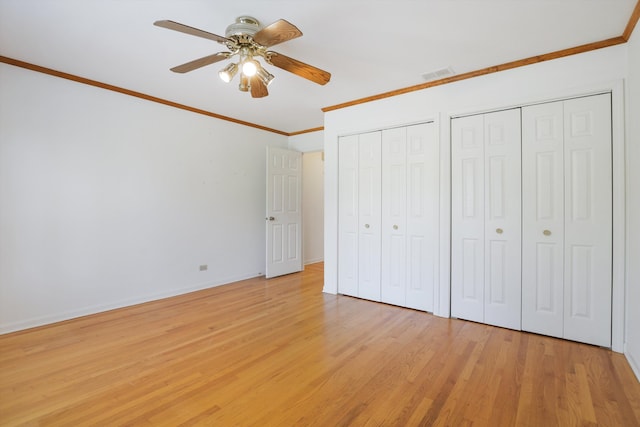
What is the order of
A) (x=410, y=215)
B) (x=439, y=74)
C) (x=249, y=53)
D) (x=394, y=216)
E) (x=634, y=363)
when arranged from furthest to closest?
1. (x=394, y=216)
2. (x=410, y=215)
3. (x=439, y=74)
4. (x=249, y=53)
5. (x=634, y=363)

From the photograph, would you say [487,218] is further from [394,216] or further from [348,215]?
[348,215]

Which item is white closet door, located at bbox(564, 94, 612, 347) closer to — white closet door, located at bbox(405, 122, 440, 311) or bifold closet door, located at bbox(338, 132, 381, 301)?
white closet door, located at bbox(405, 122, 440, 311)

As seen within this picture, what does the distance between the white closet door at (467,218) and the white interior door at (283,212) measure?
2873 millimetres

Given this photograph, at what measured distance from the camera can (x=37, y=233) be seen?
2.99 metres

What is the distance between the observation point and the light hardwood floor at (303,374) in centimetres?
173

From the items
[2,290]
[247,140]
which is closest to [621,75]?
[247,140]

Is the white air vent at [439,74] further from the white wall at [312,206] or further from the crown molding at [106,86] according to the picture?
the white wall at [312,206]

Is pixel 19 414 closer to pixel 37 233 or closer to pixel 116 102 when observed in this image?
pixel 37 233

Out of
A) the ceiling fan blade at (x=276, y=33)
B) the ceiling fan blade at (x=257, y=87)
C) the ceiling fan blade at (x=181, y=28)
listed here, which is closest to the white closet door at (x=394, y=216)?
the ceiling fan blade at (x=257, y=87)

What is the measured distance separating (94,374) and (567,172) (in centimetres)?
413

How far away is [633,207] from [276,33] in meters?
2.86

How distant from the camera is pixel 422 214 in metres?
3.43

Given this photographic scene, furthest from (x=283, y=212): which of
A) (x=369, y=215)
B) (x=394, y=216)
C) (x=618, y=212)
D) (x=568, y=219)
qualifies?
(x=618, y=212)

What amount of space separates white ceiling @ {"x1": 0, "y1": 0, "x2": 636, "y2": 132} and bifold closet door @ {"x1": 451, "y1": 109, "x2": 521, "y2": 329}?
0.69 meters
